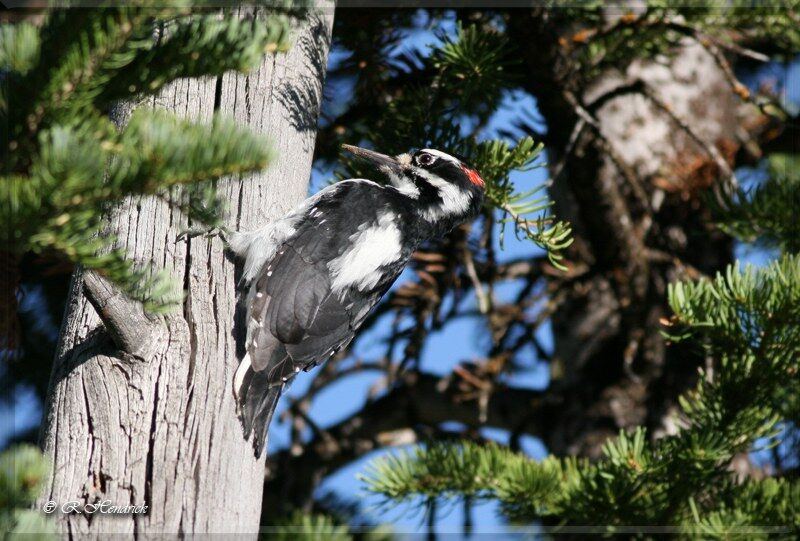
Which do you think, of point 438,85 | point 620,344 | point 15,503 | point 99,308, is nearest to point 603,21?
point 438,85

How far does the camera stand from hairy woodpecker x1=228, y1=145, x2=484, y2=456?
2.31 m

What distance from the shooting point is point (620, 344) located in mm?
3770

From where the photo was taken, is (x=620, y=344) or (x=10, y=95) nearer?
(x=10, y=95)

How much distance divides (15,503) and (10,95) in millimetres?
504

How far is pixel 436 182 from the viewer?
10.2 ft

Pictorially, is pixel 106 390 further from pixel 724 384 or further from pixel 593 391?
pixel 593 391

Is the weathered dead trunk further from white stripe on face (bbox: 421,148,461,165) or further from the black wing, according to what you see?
the black wing

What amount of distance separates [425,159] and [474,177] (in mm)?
288

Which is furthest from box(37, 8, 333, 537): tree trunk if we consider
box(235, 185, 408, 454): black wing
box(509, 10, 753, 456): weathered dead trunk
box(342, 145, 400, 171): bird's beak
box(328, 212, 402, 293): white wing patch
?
box(509, 10, 753, 456): weathered dead trunk

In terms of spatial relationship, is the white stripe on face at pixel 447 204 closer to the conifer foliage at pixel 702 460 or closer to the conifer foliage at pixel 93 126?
the conifer foliage at pixel 702 460

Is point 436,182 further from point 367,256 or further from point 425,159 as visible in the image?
point 367,256

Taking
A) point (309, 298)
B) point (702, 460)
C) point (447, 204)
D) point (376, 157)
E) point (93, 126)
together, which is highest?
point (376, 157)

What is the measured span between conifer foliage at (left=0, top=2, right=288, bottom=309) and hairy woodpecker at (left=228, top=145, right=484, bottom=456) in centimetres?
100

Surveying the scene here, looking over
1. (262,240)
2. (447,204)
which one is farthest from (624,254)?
(262,240)
